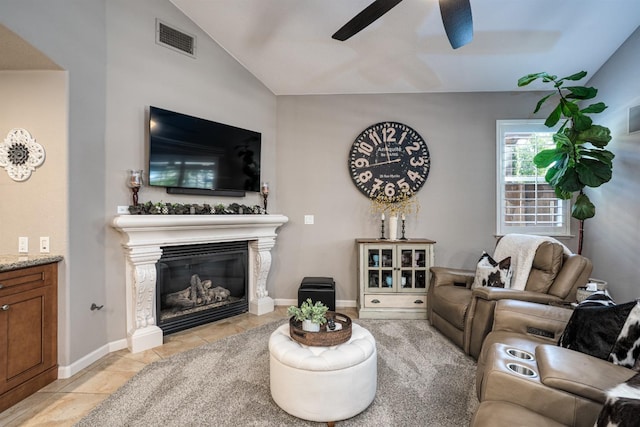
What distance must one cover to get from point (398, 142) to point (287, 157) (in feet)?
4.84

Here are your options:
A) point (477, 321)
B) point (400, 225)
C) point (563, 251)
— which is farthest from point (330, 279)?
point (563, 251)

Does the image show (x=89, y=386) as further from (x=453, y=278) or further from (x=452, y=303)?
(x=453, y=278)

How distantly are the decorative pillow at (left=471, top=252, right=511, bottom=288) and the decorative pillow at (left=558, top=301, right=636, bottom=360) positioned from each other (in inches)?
47.3

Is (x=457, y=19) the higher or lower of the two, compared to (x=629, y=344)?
higher

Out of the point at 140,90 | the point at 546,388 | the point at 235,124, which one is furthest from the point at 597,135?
the point at 140,90

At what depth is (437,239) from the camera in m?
3.88

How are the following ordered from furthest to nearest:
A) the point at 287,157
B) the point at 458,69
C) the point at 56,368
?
the point at 287,157 < the point at 458,69 < the point at 56,368

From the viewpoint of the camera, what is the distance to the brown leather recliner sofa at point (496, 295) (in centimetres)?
235

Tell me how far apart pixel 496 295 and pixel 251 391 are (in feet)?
6.43

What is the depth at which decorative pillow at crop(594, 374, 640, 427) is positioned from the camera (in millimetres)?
793

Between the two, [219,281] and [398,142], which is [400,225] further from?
[219,281]

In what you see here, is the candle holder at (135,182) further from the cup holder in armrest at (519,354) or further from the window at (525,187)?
the window at (525,187)

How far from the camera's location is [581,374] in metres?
1.21

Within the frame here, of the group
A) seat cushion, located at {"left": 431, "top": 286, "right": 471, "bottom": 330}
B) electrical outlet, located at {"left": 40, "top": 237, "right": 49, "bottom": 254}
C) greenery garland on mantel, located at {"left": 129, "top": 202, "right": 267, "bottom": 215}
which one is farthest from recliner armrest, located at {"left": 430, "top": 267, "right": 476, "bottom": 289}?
electrical outlet, located at {"left": 40, "top": 237, "right": 49, "bottom": 254}
